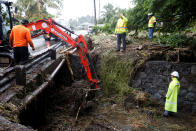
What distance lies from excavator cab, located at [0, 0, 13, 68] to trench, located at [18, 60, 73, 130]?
1.60 metres

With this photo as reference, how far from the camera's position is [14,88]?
3812 mm

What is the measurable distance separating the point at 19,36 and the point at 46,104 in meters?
2.36

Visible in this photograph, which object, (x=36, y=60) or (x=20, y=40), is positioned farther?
(x=36, y=60)

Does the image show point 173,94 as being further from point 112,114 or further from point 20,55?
point 20,55

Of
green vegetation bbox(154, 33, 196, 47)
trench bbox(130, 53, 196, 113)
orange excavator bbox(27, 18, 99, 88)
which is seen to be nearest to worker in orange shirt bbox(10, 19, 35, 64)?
orange excavator bbox(27, 18, 99, 88)

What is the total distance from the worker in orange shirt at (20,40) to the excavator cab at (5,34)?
227 mm

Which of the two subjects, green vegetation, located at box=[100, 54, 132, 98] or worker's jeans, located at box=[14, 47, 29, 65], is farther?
green vegetation, located at box=[100, 54, 132, 98]

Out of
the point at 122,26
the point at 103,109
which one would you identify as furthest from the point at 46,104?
the point at 122,26

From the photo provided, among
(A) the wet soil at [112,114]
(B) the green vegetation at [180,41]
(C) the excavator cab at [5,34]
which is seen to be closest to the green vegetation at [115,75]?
(A) the wet soil at [112,114]

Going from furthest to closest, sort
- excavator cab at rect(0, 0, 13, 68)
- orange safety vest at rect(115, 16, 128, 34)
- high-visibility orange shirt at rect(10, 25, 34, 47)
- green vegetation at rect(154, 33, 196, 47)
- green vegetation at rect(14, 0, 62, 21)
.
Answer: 1. green vegetation at rect(14, 0, 62, 21)
2. orange safety vest at rect(115, 16, 128, 34)
3. green vegetation at rect(154, 33, 196, 47)
4. excavator cab at rect(0, 0, 13, 68)
5. high-visibility orange shirt at rect(10, 25, 34, 47)

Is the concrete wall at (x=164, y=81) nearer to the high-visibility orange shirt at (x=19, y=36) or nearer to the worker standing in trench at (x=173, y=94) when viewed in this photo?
the worker standing in trench at (x=173, y=94)

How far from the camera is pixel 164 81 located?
582 cm

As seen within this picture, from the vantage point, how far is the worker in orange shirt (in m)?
4.83

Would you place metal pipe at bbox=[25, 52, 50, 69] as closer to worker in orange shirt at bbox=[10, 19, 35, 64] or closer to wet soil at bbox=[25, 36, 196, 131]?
worker in orange shirt at bbox=[10, 19, 35, 64]
